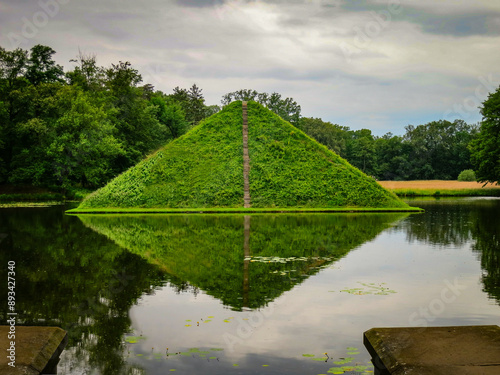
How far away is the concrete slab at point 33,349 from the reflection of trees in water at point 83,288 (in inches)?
12.3

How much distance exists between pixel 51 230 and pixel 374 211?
1957 centimetres

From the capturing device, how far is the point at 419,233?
64.9ft

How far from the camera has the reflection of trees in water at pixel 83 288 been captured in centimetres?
653

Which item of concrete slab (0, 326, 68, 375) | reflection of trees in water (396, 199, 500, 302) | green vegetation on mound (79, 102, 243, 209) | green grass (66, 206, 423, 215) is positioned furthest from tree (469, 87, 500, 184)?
concrete slab (0, 326, 68, 375)

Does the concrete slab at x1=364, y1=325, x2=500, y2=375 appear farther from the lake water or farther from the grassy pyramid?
the grassy pyramid

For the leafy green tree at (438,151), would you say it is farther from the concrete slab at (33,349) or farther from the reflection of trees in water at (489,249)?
the concrete slab at (33,349)

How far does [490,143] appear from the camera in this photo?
55219 millimetres

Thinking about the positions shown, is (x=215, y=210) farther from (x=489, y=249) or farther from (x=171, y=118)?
(x=171, y=118)

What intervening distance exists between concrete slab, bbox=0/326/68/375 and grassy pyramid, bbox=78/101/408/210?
27727 millimetres

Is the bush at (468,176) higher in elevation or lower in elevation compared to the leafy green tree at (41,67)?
lower

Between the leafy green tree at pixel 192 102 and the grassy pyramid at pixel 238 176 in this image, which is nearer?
the grassy pyramid at pixel 238 176

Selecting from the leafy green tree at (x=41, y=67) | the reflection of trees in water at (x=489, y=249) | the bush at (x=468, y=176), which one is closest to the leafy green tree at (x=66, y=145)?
the leafy green tree at (x=41, y=67)

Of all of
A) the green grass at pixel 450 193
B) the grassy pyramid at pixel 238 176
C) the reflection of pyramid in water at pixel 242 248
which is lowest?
the reflection of pyramid in water at pixel 242 248

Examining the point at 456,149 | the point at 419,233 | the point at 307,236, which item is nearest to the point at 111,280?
the point at 307,236
